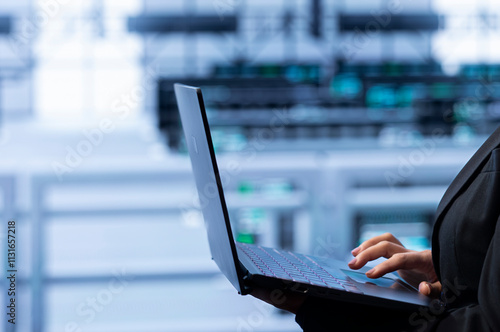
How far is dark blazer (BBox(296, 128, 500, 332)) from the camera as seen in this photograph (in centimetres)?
56

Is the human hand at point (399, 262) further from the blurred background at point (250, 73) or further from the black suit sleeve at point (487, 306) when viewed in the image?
the blurred background at point (250, 73)

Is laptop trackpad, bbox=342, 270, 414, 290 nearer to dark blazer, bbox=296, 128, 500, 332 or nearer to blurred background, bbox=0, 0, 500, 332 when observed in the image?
dark blazer, bbox=296, 128, 500, 332

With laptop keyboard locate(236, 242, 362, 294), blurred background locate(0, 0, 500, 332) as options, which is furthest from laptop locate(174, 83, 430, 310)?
blurred background locate(0, 0, 500, 332)

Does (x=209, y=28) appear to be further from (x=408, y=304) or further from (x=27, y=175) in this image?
(x=408, y=304)

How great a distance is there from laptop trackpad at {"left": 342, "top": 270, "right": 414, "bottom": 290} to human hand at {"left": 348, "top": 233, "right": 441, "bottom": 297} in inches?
0.4

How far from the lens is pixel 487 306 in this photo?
0.55 metres

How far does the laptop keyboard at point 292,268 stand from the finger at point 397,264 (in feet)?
0.12

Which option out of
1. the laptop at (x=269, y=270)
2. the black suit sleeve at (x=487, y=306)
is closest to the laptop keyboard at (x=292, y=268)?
the laptop at (x=269, y=270)

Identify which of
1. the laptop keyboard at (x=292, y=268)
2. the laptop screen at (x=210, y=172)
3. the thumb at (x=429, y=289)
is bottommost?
the thumb at (x=429, y=289)

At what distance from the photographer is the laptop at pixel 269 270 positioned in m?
0.59

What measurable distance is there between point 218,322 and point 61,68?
11376 mm

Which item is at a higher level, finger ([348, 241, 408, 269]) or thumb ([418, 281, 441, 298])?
finger ([348, 241, 408, 269])

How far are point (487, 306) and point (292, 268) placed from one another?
0.23 m

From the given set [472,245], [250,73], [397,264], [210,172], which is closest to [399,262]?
[397,264]
